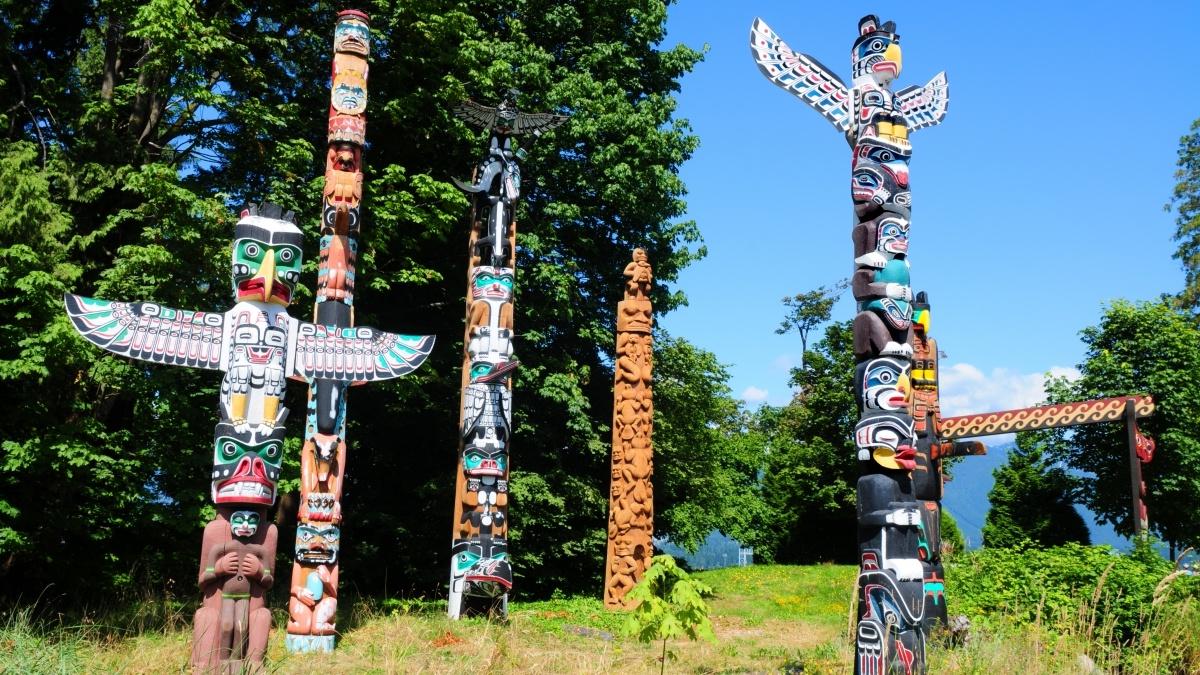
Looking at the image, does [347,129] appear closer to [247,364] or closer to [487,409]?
[487,409]

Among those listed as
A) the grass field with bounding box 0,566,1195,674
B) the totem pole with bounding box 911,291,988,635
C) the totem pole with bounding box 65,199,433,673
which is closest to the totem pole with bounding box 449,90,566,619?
the grass field with bounding box 0,566,1195,674

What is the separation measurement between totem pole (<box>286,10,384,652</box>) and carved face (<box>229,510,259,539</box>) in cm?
158

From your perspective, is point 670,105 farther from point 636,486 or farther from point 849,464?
point 849,464

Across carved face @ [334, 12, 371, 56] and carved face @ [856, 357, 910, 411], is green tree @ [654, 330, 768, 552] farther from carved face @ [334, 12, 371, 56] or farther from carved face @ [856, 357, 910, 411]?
carved face @ [856, 357, 910, 411]

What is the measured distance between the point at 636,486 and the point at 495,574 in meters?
3.12

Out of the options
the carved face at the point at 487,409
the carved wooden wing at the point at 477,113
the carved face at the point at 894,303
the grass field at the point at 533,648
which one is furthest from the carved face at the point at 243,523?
the carved wooden wing at the point at 477,113

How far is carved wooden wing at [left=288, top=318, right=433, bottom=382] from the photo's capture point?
8.64 metres

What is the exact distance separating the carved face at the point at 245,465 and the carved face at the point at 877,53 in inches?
248

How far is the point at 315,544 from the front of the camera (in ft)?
32.0

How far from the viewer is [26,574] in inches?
491

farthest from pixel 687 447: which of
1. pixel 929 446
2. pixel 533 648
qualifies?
pixel 533 648

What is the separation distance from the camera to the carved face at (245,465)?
7.67 meters

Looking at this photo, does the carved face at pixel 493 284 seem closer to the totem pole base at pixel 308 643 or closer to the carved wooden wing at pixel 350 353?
the carved wooden wing at pixel 350 353

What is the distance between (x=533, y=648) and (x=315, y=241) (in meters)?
8.36
